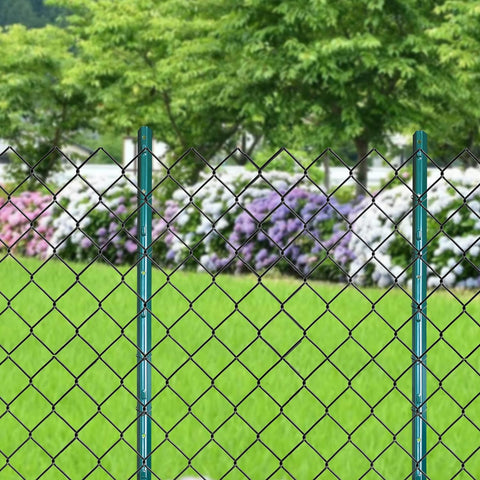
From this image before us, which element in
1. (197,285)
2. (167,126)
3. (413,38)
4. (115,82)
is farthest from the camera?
(167,126)

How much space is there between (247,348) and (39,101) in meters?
21.6

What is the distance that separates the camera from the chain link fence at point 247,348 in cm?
379

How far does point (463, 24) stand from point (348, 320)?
33.7ft

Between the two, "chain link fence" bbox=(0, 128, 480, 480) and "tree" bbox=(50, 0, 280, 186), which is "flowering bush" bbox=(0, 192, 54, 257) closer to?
"chain link fence" bbox=(0, 128, 480, 480)

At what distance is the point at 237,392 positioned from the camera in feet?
18.8

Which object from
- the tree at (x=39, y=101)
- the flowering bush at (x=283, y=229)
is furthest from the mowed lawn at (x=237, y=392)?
the tree at (x=39, y=101)

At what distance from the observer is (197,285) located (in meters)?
9.61

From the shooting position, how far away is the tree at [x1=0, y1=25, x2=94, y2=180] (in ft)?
82.6

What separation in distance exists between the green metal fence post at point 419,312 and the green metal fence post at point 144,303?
3.39ft

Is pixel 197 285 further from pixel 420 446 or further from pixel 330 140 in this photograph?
pixel 330 140

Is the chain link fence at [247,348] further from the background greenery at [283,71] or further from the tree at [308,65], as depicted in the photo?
the background greenery at [283,71]

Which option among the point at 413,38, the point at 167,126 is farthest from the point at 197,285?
the point at 167,126

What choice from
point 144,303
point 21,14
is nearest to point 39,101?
point 144,303

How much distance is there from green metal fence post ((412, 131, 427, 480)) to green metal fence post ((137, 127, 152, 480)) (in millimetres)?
1035
